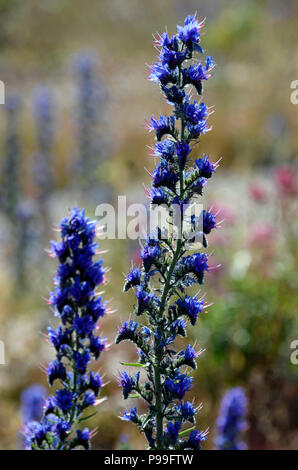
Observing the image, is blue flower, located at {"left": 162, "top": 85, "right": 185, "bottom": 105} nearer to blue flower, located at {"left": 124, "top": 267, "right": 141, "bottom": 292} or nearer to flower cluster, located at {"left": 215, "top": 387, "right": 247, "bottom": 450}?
blue flower, located at {"left": 124, "top": 267, "right": 141, "bottom": 292}

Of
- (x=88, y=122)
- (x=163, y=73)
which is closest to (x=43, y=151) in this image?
(x=88, y=122)

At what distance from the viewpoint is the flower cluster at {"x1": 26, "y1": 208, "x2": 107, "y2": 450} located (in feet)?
8.50

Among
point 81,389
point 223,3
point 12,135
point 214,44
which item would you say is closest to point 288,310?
point 81,389

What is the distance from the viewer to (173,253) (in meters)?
2.50

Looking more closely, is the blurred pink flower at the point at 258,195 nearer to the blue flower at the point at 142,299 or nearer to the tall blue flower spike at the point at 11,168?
the tall blue flower spike at the point at 11,168

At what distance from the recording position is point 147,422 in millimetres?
2557

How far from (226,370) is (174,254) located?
3493 mm

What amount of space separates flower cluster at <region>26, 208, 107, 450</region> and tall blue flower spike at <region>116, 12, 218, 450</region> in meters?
0.20

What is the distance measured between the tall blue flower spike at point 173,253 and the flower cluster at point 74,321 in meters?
0.20

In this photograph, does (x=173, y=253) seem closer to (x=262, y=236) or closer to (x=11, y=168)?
(x=262, y=236)

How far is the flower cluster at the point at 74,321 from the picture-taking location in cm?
259

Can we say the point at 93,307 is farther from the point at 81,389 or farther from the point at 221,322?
the point at 221,322

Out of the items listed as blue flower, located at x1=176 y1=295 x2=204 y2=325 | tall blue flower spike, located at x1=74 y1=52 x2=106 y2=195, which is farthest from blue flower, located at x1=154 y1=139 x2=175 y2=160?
tall blue flower spike, located at x1=74 y1=52 x2=106 y2=195

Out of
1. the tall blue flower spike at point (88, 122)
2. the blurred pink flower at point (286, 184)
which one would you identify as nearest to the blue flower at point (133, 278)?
the blurred pink flower at point (286, 184)
